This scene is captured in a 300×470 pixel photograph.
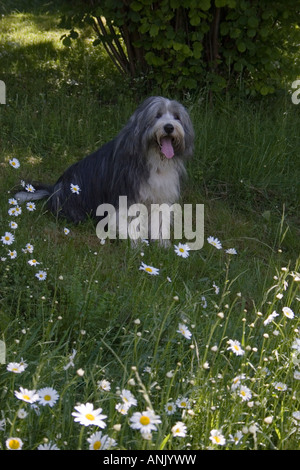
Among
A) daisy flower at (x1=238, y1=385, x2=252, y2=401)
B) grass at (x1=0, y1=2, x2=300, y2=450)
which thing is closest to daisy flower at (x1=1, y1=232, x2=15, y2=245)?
grass at (x1=0, y1=2, x2=300, y2=450)

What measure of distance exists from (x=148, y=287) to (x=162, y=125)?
4.20ft

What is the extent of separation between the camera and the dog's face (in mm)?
4285

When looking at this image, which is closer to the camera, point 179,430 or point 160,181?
point 179,430

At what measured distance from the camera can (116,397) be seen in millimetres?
2297

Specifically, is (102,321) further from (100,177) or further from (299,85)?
(299,85)

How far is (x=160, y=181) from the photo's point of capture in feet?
14.7

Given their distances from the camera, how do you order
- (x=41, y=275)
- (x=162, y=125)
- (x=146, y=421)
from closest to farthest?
(x=146, y=421)
(x=41, y=275)
(x=162, y=125)

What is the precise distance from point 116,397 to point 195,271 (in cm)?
175

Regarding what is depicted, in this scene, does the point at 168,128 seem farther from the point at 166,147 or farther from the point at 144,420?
the point at 144,420

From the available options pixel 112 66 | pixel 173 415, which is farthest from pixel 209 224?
pixel 112 66

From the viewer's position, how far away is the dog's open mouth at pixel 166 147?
14.2 feet

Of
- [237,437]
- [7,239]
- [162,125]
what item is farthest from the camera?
[162,125]

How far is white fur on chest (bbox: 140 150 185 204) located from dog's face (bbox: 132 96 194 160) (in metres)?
0.07

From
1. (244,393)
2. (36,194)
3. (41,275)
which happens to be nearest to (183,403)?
(244,393)
